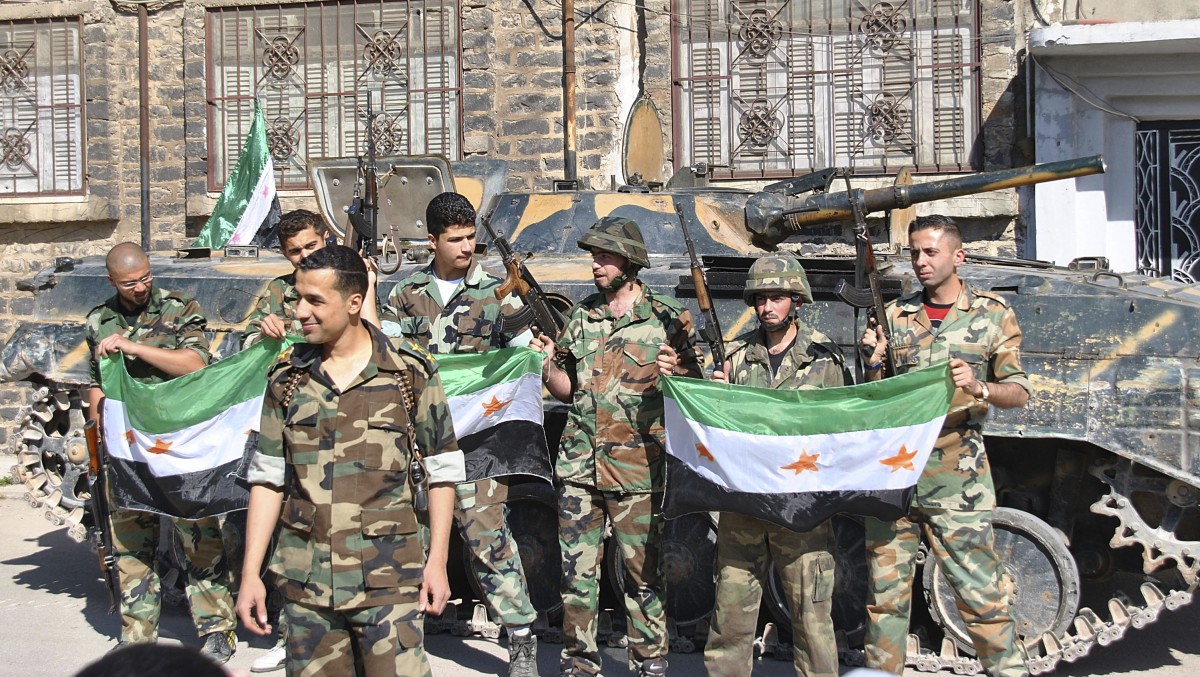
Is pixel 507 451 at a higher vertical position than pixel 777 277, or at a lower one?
lower

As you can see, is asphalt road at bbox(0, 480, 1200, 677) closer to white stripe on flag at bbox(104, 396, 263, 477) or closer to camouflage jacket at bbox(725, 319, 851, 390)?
white stripe on flag at bbox(104, 396, 263, 477)

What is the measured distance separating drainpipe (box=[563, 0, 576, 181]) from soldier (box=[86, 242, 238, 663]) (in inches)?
265

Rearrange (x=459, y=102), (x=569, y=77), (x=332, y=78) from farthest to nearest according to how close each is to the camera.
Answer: (x=332, y=78) → (x=459, y=102) → (x=569, y=77)

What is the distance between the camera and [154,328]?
20.1 ft

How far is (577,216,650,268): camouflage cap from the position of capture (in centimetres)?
562

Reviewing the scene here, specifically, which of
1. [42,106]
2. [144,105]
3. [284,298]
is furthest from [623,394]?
[42,106]

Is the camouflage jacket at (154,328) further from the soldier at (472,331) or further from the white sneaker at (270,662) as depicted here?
the white sneaker at (270,662)

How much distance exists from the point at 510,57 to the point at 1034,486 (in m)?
7.81

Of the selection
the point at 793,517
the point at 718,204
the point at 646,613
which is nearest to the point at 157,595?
the point at 646,613

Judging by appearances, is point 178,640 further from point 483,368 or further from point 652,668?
point 652,668

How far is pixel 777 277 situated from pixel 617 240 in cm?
81

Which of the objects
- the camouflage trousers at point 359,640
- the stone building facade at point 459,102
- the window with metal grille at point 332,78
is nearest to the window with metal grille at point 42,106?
the stone building facade at point 459,102

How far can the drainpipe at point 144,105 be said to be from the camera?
13469mm

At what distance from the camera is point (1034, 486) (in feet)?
21.1
